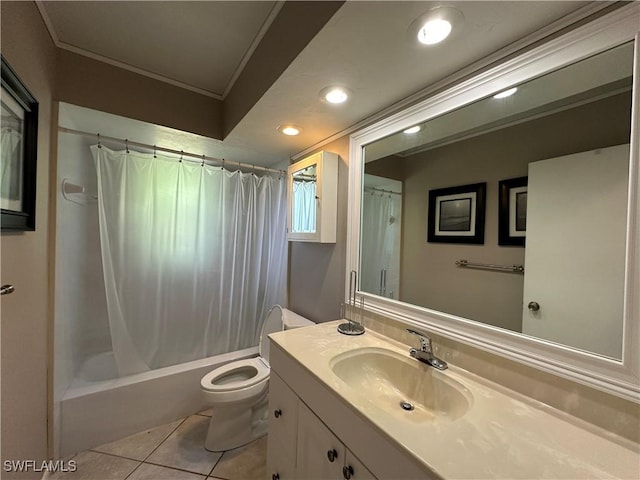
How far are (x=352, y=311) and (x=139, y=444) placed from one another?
65.4 inches

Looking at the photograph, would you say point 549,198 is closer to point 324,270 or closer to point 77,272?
point 324,270

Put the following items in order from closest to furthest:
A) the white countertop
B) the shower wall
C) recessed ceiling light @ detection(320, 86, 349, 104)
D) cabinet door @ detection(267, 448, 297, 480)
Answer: the white countertop < cabinet door @ detection(267, 448, 297, 480) < recessed ceiling light @ detection(320, 86, 349, 104) < the shower wall

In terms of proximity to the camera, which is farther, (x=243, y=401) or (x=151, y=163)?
(x=151, y=163)

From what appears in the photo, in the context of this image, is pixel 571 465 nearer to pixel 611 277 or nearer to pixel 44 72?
pixel 611 277

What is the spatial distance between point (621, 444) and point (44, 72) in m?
2.58

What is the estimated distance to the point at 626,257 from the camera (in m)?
0.67

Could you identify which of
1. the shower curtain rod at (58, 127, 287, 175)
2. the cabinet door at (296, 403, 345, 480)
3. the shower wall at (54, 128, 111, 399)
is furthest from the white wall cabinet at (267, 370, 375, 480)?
the shower curtain rod at (58, 127, 287, 175)

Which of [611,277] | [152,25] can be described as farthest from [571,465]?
[152,25]

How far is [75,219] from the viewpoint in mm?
1814

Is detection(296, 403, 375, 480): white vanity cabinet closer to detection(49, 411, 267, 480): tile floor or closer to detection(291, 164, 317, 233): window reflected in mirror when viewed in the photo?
detection(49, 411, 267, 480): tile floor

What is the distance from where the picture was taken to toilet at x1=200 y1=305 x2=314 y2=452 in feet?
5.12

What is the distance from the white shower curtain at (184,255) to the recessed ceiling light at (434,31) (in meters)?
1.73

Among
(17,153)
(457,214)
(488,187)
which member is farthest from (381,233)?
(17,153)

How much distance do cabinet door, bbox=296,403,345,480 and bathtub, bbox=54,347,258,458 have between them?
1309 millimetres
